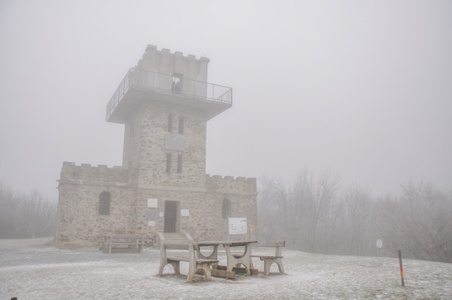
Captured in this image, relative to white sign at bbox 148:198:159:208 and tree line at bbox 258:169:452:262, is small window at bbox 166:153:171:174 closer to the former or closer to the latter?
white sign at bbox 148:198:159:208

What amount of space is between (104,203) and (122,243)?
417 cm

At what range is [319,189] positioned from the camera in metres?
43.3

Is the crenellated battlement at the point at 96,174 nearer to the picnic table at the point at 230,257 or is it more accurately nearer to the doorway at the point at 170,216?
the doorway at the point at 170,216

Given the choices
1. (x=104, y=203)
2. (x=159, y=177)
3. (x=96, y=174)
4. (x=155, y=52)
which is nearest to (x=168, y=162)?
(x=159, y=177)

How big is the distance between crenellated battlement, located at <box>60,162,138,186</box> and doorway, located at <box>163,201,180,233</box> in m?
2.63

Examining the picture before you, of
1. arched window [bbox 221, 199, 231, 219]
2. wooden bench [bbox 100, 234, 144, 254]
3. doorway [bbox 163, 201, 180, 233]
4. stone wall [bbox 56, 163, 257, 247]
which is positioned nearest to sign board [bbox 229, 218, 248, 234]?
stone wall [bbox 56, 163, 257, 247]

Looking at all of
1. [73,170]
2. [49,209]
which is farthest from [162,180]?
[49,209]

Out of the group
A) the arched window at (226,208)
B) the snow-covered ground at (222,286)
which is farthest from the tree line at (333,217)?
the snow-covered ground at (222,286)

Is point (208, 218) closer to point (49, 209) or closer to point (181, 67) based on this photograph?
point (181, 67)

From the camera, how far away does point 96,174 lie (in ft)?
66.1

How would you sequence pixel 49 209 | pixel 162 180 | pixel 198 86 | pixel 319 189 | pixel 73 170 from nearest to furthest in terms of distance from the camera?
pixel 73 170 < pixel 162 180 < pixel 198 86 < pixel 319 189 < pixel 49 209

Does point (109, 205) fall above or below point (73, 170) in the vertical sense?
below

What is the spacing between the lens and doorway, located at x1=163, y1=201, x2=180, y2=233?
2191 centimetres

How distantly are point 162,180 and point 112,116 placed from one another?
21.8 ft
